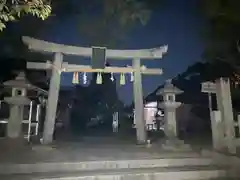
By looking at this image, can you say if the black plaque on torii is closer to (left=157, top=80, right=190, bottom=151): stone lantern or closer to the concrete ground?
(left=157, top=80, right=190, bottom=151): stone lantern

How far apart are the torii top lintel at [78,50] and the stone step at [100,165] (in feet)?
8.61

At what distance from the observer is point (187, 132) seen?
777 cm

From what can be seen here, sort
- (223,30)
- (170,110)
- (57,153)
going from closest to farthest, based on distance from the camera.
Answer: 1. (57,153)
2. (170,110)
3. (223,30)

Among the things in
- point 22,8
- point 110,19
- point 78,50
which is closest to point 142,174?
point 22,8

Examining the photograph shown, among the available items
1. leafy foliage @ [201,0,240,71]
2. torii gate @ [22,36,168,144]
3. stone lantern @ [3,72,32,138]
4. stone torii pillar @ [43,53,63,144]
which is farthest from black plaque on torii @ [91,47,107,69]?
leafy foliage @ [201,0,240,71]

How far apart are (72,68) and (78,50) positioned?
0.41 m

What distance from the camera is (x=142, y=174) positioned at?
3.77 m

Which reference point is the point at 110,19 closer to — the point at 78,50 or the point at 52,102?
the point at 78,50

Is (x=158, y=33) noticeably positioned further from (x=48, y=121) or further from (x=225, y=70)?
(x=48, y=121)

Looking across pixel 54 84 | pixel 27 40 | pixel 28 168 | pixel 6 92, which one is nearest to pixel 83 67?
pixel 54 84

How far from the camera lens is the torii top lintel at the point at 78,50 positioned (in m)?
5.68

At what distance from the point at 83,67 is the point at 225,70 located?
349 cm

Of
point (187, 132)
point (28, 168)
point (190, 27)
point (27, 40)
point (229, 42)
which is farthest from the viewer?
point (187, 132)

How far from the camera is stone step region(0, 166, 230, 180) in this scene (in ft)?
11.6
